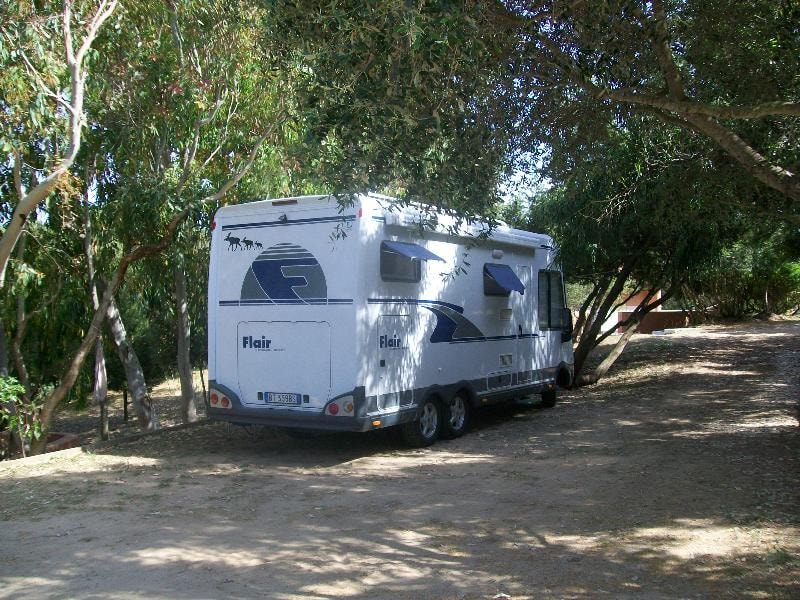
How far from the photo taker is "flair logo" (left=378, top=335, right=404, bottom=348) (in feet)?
29.8

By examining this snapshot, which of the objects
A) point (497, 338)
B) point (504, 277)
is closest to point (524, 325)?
point (497, 338)

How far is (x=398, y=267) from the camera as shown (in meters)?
9.46

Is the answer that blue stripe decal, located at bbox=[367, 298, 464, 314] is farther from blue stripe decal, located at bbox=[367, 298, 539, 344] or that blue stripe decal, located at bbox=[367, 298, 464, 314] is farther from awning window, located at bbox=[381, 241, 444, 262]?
awning window, located at bbox=[381, 241, 444, 262]

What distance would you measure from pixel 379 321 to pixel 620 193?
22.9ft

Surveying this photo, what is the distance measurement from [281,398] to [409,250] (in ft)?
7.59

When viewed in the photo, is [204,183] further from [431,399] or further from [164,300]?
[431,399]

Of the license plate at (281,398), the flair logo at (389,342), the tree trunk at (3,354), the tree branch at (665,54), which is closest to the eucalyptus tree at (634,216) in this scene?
the tree branch at (665,54)

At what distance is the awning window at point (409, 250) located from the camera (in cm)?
923

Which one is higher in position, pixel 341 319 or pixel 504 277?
pixel 504 277

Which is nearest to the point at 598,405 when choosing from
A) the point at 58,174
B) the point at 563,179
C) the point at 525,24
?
the point at 563,179

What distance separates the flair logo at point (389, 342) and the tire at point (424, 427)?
3.16 ft

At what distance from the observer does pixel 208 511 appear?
7.05 meters

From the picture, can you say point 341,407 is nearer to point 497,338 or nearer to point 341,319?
point 341,319

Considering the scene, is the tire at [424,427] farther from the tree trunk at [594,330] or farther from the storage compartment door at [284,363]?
the tree trunk at [594,330]
